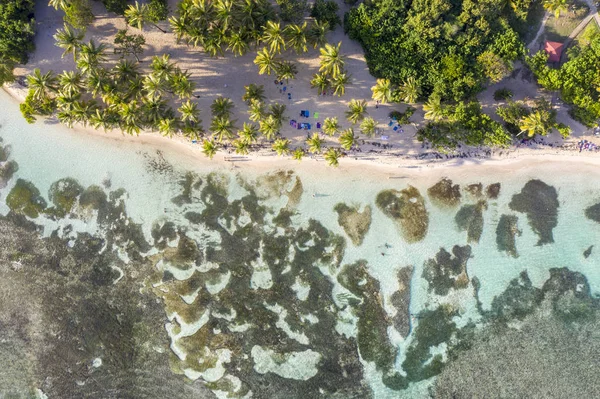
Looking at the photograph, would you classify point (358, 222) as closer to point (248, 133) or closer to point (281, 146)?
point (281, 146)

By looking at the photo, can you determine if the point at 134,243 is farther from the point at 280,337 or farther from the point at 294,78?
the point at 294,78

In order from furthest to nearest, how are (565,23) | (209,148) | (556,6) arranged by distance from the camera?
(565,23), (209,148), (556,6)

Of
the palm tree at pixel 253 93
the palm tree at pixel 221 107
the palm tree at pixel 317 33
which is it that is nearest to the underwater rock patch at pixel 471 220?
the palm tree at pixel 317 33

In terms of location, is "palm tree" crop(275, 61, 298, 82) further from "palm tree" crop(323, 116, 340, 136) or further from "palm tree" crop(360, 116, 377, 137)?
"palm tree" crop(360, 116, 377, 137)

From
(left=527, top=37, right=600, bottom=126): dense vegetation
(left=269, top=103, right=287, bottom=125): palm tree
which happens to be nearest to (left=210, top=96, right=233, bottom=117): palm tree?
(left=269, top=103, right=287, bottom=125): palm tree

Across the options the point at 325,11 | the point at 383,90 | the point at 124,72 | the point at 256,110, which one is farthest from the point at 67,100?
the point at 383,90

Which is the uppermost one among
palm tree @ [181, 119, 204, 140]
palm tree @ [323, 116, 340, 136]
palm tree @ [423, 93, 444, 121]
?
palm tree @ [423, 93, 444, 121]
